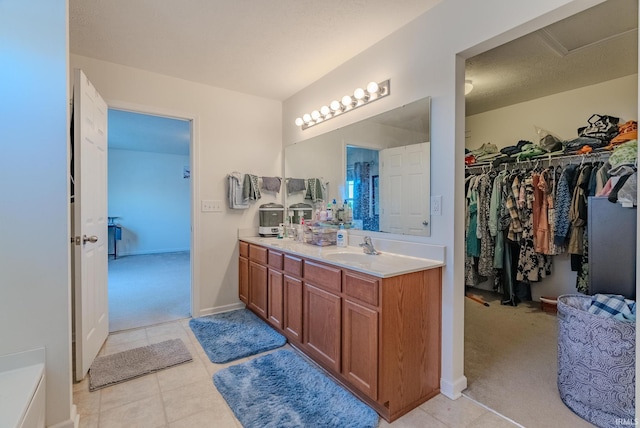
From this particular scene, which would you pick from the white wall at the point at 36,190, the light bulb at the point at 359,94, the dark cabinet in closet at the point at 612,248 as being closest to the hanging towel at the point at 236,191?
the light bulb at the point at 359,94

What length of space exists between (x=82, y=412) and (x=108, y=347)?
2.75ft

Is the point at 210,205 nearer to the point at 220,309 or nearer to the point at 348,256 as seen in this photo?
the point at 220,309

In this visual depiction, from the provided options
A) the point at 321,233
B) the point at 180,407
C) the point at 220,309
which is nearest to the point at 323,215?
the point at 321,233

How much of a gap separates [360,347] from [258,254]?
146 cm

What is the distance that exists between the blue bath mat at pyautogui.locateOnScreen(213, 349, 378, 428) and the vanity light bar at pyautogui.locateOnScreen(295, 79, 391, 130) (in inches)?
80.6

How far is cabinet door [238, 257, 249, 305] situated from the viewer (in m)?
3.07

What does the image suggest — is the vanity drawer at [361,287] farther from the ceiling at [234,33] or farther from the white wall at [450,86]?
the ceiling at [234,33]

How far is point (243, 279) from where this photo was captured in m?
3.15

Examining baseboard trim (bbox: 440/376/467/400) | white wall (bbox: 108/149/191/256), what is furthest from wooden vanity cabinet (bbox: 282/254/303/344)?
white wall (bbox: 108/149/191/256)

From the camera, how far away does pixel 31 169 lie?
1.42 metres

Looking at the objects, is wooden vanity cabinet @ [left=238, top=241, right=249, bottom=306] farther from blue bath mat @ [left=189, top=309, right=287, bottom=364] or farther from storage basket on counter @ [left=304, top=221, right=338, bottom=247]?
storage basket on counter @ [left=304, top=221, right=338, bottom=247]

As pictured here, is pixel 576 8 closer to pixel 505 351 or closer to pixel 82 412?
pixel 505 351

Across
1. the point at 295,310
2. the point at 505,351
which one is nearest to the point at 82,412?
the point at 295,310

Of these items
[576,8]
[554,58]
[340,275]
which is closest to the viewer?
[576,8]
